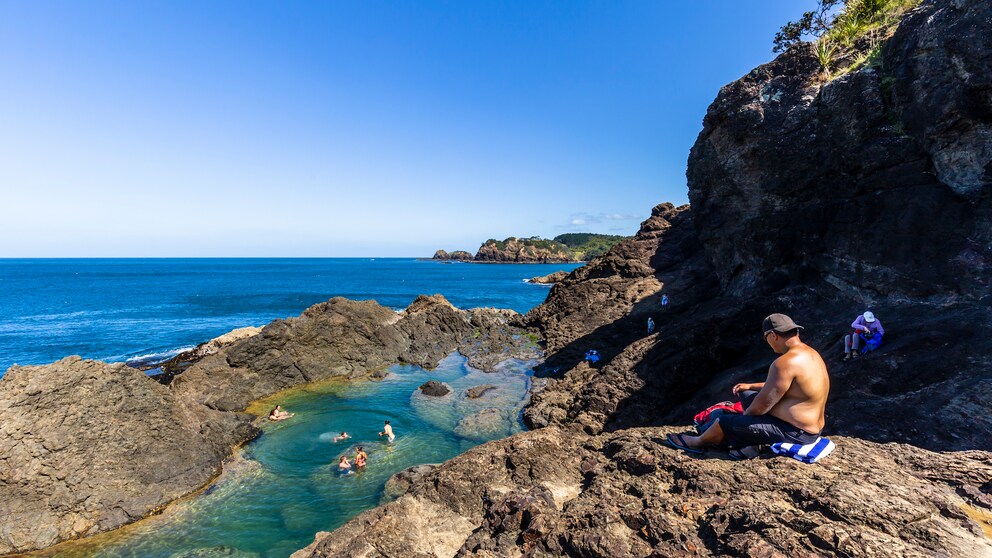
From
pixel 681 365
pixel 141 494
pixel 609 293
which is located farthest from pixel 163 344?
pixel 681 365

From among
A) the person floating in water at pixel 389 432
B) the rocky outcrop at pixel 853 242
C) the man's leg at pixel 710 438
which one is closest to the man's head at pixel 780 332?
the man's leg at pixel 710 438

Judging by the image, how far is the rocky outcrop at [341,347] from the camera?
22.8 m

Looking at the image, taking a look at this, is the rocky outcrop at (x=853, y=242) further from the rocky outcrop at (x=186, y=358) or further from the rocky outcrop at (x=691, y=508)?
the rocky outcrop at (x=186, y=358)

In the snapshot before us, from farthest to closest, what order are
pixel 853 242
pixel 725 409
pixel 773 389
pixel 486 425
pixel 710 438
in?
1. pixel 486 425
2. pixel 853 242
3. pixel 725 409
4. pixel 710 438
5. pixel 773 389

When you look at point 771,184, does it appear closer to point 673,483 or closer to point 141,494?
point 673,483

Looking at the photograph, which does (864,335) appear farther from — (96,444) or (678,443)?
(96,444)

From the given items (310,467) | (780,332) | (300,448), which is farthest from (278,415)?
(780,332)

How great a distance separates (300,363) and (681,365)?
2146 cm

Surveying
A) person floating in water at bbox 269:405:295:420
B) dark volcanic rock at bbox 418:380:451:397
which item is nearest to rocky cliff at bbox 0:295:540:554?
person floating in water at bbox 269:405:295:420

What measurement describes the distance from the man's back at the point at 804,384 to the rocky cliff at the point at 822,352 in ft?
2.37

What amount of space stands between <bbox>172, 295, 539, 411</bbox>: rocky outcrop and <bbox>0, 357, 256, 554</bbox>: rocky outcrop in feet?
22.3

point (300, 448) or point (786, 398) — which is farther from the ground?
point (786, 398)

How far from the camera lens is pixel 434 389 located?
23984mm

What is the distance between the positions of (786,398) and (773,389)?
0.23 meters
